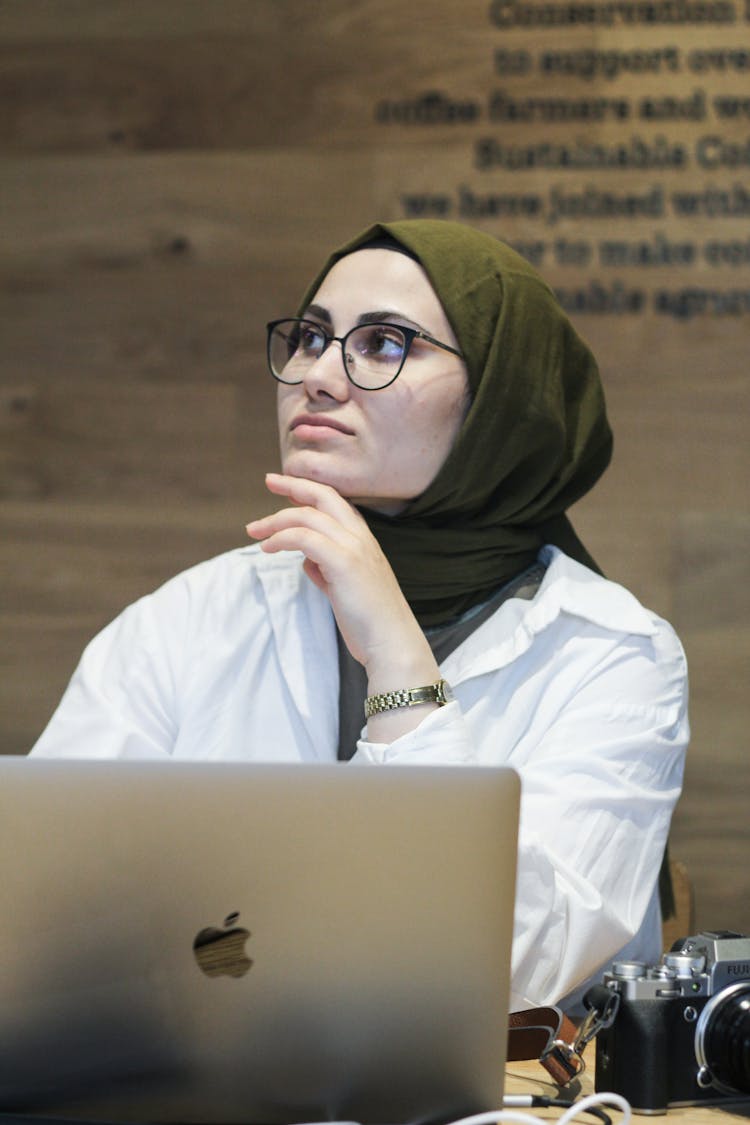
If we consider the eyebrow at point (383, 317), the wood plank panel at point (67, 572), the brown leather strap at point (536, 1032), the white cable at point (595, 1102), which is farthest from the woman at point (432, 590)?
the wood plank panel at point (67, 572)

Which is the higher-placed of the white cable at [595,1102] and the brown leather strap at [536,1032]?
the white cable at [595,1102]

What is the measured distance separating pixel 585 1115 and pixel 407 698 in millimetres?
493

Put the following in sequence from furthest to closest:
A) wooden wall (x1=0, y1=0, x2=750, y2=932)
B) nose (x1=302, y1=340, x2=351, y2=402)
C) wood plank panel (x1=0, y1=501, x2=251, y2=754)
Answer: wood plank panel (x1=0, y1=501, x2=251, y2=754) < wooden wall (x1=0, y1=0, x2=750, y2=932) < nose (x1=302, y1=340, x2=351, y2=402)

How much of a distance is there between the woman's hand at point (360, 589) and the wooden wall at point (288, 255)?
3.79 ft

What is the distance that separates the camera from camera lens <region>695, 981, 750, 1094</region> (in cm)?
100

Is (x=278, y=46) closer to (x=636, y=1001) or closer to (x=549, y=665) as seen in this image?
(x=549, y=665)

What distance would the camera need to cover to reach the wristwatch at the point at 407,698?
138 centimetres

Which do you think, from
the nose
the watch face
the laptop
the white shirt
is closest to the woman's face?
the nose

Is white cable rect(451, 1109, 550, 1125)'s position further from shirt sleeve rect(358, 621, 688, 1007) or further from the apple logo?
shirt sleeve rect(358, 621, 688, 1007)

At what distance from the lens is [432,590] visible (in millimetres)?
1715

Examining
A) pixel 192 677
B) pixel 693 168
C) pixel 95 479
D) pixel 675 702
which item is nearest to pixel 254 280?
pixel 95 479

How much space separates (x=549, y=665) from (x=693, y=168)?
1.38 metres

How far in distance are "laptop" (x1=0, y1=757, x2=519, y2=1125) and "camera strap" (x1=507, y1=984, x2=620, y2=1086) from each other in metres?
0.23

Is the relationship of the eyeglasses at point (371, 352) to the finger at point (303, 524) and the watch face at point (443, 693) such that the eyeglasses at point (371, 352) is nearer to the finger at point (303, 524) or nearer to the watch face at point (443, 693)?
the finger at point (303, 524)
